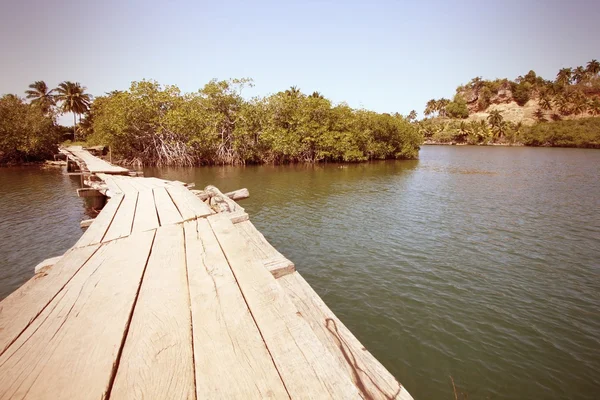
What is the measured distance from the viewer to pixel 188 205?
6906 millimetres

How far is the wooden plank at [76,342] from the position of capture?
1721 mm

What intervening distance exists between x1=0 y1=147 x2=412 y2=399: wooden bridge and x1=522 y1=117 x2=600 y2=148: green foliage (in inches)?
4294

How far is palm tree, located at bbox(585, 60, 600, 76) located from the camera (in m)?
122

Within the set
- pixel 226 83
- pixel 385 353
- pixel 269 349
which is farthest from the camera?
pixel 226 83

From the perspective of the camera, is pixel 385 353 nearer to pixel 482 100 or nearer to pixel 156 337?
pixel 156 337

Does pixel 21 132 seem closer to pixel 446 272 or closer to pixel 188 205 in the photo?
pixel 188 205

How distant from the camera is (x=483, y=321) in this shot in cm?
604

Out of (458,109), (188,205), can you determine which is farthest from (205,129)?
(458,109)

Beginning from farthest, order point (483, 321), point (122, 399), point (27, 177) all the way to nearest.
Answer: point (27, 177) → point (483, 321) → point (122, 399)

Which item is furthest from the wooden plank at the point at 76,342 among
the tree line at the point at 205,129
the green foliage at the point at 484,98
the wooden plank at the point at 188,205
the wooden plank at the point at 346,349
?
the green foliage at the point at 484,98

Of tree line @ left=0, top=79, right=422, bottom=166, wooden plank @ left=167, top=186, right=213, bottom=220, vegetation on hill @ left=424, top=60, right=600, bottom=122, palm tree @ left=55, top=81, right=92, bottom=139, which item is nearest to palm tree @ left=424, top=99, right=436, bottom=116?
vegetation on hill @ left=424, top=60, right=600, bottom=122

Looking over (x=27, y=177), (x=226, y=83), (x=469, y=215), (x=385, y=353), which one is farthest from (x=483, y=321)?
(x=226, y=83)

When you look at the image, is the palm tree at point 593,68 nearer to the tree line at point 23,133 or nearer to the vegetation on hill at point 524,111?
the vegetation on hill at point 524,111

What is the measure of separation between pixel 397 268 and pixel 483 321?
2.56 m
